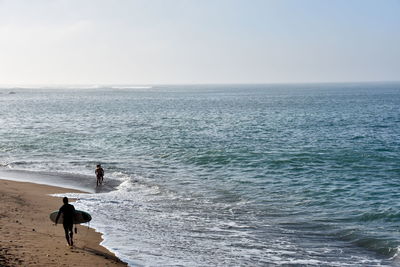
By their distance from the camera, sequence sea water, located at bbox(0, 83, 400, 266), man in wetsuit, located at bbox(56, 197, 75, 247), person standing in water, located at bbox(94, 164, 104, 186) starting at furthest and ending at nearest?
person standing in water, located at bbox(94, 164, 104, 186)
sea water, located at bbox(0, 83, 400, 266)
man in wetsuit, located at bbox(56, 197, 75, 247)

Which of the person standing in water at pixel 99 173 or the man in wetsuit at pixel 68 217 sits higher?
the man in wetsuit at pixel 68 217

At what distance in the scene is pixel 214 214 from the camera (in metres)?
21.0

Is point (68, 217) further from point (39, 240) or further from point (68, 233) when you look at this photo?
point (39, 240)

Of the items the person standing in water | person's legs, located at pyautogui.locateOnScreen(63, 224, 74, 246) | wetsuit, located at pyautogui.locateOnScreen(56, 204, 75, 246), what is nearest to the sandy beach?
person's legs, located at pyautogui.locateOnScreen(63, 224, 74, 246)

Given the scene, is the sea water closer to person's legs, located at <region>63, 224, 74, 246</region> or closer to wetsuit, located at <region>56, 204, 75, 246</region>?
person's legs, located at <region>63, 224, 74, 246</region>

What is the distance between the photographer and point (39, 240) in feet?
50.0

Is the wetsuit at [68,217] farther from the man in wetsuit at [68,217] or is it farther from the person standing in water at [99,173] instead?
the person standing in water at [99,173]

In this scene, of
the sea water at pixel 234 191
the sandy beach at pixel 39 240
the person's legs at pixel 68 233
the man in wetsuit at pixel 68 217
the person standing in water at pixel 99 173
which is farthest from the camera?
the person standing in water at pixel 99 173

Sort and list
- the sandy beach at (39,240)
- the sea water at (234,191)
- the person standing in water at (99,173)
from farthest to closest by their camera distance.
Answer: the person standing in water at (99,173), the sea water at (234,191), the sandy beach at (39,240)

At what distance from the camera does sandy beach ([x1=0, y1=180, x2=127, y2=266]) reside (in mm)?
13289

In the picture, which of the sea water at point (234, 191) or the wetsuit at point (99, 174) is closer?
the sea water at point (234, 191)

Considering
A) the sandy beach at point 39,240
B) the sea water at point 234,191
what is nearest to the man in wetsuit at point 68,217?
the sandy beach at point 39,240

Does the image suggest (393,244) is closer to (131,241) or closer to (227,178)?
(131,241)

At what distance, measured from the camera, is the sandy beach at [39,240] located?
13.3 m
